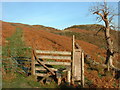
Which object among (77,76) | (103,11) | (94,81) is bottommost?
(94,81)

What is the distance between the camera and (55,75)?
8.18 m

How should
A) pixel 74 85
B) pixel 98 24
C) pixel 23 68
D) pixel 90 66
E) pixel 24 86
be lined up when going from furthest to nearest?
1. pixel 98 24
2. pixel 90 66
3. pixel 23 68
4. pixel 74 85
5. pixel 24 86

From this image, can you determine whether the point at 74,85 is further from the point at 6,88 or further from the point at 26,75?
the point at 6,88

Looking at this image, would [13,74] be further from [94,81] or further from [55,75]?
[94,81]

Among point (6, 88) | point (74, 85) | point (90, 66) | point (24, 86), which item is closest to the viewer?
point (6, 88)

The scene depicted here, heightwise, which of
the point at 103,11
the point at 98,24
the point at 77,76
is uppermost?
the point at 103,11

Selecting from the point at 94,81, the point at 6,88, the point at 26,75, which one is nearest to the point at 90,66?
the point at 94,81

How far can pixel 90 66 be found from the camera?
1334 cm

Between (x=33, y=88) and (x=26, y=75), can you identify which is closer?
(x=33, y=88)

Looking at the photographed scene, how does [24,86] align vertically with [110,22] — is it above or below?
below

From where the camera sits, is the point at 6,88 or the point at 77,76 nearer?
the point at 6,88

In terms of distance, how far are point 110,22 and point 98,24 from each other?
145 cm

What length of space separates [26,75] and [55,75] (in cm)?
184

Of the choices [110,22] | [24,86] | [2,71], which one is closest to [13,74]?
[2,71]
